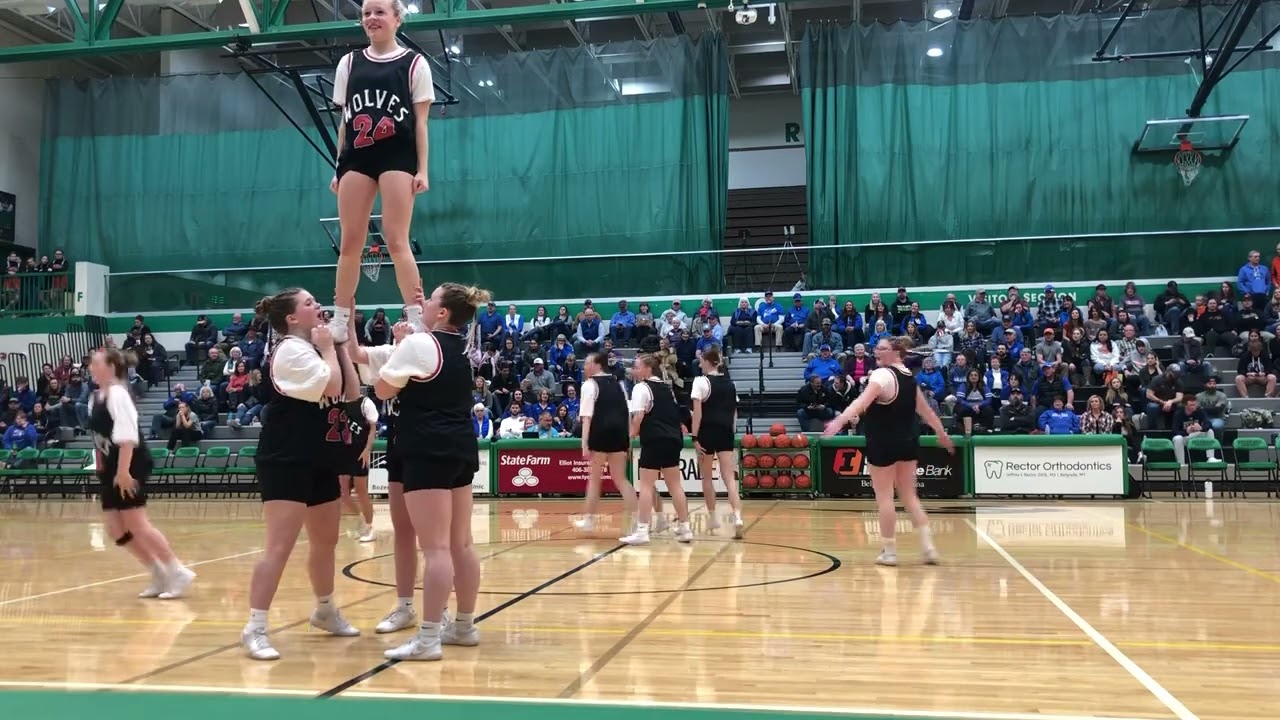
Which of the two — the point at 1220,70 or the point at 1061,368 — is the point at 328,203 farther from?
the point at 1220,70

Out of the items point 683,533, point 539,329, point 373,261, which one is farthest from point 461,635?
point 373,261

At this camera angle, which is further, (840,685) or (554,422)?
(554,422)

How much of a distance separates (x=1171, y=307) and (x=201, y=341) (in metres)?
20.1

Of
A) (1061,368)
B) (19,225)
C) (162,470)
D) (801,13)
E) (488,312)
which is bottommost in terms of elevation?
(162,470)

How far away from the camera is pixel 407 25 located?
15.1 meters

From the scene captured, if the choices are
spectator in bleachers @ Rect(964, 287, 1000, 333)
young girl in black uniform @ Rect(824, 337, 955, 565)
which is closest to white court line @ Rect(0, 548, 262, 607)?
young girl in black uniform @ Rect(824, 337, 955, 565)

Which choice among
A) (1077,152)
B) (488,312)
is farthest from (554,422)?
(1077,152)

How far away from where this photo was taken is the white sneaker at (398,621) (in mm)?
5277

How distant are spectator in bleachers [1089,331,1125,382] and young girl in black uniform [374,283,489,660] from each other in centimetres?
1540

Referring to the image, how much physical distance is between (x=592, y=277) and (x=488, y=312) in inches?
97.1

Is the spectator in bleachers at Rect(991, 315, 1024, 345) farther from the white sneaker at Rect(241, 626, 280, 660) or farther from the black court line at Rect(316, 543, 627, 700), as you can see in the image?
the white sneaker at Rect(241, 626, 280, 660)

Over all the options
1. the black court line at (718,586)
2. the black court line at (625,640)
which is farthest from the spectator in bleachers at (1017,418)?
the black court line at (625,640)

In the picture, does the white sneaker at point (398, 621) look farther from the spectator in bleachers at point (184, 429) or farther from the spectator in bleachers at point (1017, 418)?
the spectator in bleachers at point (184, 429)

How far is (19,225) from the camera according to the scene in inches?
1068
